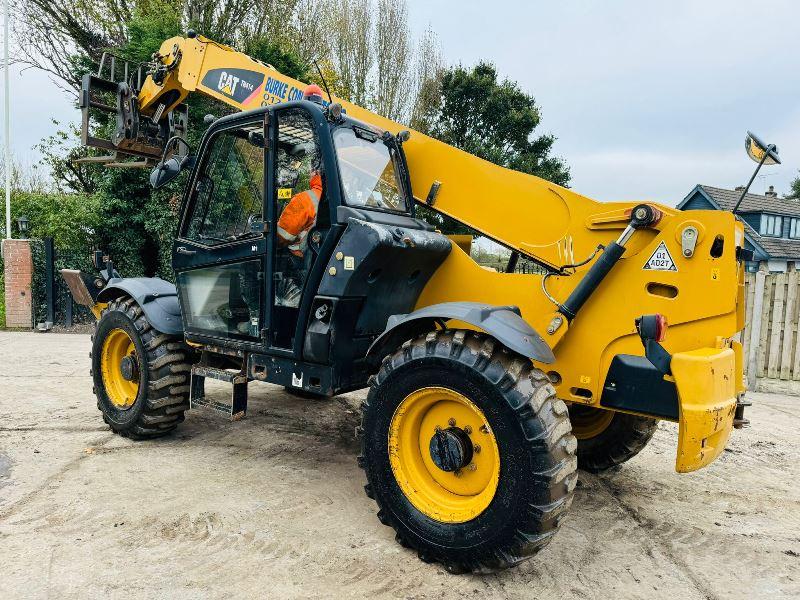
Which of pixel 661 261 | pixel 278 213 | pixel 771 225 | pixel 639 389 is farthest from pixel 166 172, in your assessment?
pixel 771 225

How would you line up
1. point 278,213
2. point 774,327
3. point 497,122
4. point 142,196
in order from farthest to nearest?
1. point 497,122
2. point 142,196
3. point 774,327
4. point 278,213

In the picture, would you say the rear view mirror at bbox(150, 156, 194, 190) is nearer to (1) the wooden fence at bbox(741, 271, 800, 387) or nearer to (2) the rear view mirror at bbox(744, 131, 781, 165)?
(2) the rear view mirror at bbox(744, 131, 781, 165)

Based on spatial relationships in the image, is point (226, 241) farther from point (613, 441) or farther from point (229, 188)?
point (613, 441)

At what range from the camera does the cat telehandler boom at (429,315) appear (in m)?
2.72

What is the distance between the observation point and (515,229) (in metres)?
3.66

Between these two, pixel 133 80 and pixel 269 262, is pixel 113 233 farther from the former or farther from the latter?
pixel 269 262

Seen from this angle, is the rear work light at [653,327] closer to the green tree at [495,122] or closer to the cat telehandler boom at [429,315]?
the cat telehandler boom at [429,315]

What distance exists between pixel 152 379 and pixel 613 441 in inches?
141

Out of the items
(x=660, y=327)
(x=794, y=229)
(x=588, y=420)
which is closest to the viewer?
(x=660, y=327)

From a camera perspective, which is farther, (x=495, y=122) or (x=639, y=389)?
(x=495, y=122)

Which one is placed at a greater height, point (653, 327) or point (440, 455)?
point (653, 327)

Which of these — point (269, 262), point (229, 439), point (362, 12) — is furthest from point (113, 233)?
point (362, 12)

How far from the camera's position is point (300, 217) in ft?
11.9

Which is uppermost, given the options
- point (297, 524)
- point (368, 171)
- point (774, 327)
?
point (368, 171)
